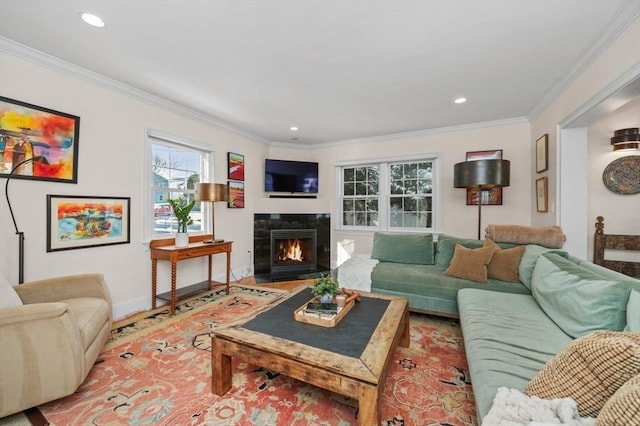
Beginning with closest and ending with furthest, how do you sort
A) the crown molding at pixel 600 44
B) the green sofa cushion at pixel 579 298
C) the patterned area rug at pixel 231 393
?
the green sofa cushion at pixel 579 298 → the patterned area rug at pixel 231 393 → the crown molding at pixel 600 44

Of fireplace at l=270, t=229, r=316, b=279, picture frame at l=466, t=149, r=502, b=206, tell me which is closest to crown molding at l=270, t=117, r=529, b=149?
picture frame at l=466, t=149, r=502, b=206

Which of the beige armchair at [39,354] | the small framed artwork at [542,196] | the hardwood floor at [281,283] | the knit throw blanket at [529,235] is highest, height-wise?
the small framed artwork at [542,196]

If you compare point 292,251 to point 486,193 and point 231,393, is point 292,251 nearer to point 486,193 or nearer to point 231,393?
point 231,393

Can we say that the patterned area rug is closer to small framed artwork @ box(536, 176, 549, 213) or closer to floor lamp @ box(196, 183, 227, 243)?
floor lamp @ box(196, 183, 227, 243)

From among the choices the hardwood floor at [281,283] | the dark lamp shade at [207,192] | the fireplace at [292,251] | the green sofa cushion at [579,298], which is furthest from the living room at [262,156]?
the green sofa cushion at [579,298]

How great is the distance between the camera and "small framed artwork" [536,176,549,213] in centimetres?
319

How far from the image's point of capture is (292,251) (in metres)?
4.86

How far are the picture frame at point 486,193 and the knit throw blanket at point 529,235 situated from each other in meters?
1.06

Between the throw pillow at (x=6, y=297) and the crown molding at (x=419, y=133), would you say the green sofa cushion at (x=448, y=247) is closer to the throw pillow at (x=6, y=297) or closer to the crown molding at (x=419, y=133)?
the crown molding at (x=419, y=133)

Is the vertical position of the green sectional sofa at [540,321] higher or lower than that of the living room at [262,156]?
lower

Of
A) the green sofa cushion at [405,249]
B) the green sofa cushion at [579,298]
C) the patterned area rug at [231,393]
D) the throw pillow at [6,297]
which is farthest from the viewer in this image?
the green sofa cushion at [405,249]

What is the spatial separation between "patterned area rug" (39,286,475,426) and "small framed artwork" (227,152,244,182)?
2563 millimetres

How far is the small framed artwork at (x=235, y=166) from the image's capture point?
4207 mm

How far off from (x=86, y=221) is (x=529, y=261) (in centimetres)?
423
